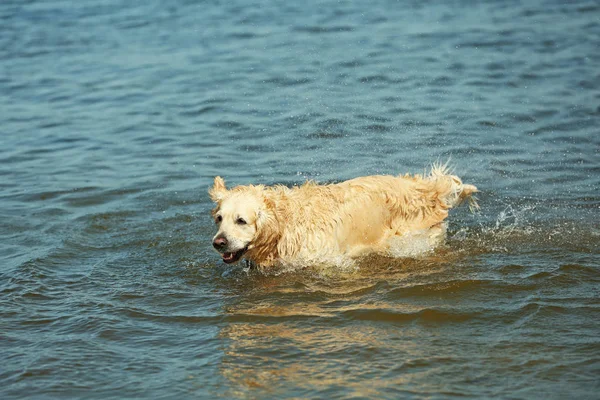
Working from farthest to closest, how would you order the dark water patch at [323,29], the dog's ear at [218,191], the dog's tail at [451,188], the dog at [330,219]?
the dark water patch at [323,29]
the dog's tail at [451,188]
the dog's ear at [218,191]
the dog at [330,219]

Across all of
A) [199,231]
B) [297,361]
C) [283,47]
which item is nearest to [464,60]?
[283,47]

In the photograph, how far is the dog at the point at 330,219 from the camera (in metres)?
7.78

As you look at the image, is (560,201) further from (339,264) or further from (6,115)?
(6,115)

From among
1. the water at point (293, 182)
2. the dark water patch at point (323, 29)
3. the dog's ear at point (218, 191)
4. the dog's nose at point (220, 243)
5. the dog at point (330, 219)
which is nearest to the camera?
the water at point (293, 182)

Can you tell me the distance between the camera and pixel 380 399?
18.3ft

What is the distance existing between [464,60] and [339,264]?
1034 cm

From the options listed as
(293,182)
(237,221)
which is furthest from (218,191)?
(293,182)

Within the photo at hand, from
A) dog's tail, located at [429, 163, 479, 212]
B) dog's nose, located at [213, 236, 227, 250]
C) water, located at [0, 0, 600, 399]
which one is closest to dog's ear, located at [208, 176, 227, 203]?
dog's nose, located at [213, 236, 227, 250]

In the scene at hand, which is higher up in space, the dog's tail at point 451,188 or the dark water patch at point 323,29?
the dark water patch at point 323,29

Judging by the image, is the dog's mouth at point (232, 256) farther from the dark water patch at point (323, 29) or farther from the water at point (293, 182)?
the dark water patch at point (323, 29)

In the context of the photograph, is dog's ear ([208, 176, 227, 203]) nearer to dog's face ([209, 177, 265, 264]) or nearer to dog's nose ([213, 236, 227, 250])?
dog's face ([209, 177, 265, 264])

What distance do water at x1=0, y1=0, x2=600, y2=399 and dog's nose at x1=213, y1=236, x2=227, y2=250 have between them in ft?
1.87

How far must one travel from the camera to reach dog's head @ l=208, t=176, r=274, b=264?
25.1 feet

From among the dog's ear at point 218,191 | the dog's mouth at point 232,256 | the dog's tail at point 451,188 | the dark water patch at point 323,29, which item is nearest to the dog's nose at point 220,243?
the dog's mouth at point 232,256
